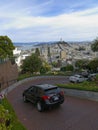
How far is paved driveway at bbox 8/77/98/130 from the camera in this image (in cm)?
871

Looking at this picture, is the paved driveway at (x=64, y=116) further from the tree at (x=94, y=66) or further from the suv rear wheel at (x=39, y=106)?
the tree at (x=94, y=66)

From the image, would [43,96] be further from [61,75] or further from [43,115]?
[61,75]

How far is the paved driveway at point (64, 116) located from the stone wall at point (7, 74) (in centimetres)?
1072

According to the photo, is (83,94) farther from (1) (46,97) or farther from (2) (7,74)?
(2) (7,74)

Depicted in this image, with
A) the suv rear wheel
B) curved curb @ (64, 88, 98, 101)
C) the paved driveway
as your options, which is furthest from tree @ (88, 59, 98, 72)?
the suv rear wheel

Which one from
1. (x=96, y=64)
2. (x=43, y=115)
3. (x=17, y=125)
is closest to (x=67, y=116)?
(x=43, y=115)

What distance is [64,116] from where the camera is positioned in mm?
9992

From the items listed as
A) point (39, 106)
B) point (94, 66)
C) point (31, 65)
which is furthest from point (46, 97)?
point (94, 66)

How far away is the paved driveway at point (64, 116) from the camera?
28.6ft

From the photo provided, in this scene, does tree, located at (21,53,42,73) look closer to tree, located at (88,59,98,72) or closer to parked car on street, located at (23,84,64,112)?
tree, located at (88,59,98,72)

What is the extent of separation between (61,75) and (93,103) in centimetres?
2143

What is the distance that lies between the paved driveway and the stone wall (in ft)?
35.2

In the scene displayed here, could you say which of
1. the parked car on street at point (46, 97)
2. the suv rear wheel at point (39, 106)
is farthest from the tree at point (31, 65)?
the suv rear wheel at point (39, 106)

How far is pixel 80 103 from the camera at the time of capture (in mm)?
12039
